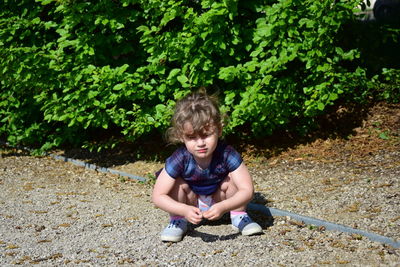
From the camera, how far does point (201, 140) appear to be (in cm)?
370

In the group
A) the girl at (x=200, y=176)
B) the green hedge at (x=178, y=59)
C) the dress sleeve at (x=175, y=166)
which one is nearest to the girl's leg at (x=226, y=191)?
the girl at (x=200, y=176)

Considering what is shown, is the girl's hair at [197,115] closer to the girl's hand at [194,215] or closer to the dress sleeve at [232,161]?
the dress sleeve at [232,161]

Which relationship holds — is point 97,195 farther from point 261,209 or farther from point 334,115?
point 334,115

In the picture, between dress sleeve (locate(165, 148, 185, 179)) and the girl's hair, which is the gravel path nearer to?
dress sleeve (locate(165, 148, 185, 179))

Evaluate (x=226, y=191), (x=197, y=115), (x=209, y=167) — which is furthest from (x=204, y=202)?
(x=197, y=115)

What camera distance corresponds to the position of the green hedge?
5.46m

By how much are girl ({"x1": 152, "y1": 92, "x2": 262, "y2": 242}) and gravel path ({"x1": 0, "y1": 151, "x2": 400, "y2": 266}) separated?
192 millimetres

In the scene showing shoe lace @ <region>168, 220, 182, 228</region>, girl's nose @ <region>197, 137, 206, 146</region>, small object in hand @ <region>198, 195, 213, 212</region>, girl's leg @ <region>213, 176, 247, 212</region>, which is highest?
girl's nose @ <region>197, 137, 206, 146</region>

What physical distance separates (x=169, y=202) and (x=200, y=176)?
12.5 inches

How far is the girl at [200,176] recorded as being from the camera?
146 inches

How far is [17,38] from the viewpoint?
680 centimetres

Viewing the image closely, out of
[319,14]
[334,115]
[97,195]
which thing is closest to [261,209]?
[97,195]

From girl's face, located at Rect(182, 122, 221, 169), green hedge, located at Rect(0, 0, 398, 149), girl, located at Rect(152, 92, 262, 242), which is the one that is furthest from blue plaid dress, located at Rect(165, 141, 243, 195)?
green hedge, located at Rect(0, 0, 398, 149)

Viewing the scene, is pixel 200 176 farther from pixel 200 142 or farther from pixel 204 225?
pixel 204 225
